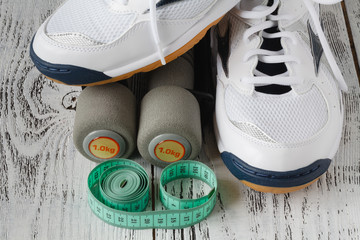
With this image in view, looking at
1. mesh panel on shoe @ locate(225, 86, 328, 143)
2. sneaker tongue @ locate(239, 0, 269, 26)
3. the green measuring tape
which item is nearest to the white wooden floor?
the green measuring tape

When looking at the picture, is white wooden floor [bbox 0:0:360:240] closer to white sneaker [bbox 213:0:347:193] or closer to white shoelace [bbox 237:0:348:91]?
white sneaker [bbox 213:0:347:193]

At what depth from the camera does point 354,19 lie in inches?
56.9

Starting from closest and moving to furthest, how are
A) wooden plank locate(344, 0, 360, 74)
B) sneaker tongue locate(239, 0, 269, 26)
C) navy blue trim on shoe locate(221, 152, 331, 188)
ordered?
navy blue trim on shoe locate(221, 152, 331, 188)
sneaker tongue locate(239, 0, 269, 26)
wooden plank locate(344, 0, 360, 74)

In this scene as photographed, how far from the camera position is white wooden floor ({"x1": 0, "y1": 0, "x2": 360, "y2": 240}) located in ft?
3.31

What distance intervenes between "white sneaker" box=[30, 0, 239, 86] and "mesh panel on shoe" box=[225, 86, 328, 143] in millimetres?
181

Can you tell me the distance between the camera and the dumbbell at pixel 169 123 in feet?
3.34

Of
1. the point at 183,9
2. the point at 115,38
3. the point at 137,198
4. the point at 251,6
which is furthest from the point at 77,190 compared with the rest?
the point at 251,6

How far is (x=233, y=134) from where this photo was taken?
3.37 feet

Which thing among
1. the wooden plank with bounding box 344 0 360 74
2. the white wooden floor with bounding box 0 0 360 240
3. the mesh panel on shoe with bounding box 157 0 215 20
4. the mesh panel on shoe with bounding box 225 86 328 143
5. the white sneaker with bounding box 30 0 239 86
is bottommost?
the white wooden floor with bounding box 0 0 360 240

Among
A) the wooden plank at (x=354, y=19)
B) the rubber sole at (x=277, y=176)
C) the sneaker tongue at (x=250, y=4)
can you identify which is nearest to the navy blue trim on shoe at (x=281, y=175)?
the rubber sole at (x=277, y=176)

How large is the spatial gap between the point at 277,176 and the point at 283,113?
0.12 metres

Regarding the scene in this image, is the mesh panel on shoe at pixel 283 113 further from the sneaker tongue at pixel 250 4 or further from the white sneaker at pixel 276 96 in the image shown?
the sneaker tongue at pixel 250 4

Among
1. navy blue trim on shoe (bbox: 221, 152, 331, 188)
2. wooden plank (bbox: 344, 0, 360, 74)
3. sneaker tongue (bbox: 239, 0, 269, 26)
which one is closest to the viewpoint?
navy blue trim on shoe (bbox: 221, 152, 331, 188)

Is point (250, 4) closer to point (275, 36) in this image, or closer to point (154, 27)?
point (275, 36)
